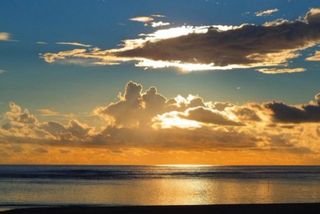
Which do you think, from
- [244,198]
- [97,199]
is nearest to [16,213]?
[97,199]

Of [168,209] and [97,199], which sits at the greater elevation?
[97,199]

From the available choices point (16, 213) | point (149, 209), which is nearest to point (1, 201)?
point (16, 213)

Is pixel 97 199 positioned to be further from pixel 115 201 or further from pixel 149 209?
pixel 149 209

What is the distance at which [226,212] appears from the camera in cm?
4519

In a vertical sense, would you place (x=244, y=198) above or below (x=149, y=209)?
above

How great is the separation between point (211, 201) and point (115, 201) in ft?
34.0

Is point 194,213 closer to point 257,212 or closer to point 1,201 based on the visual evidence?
point 257,212

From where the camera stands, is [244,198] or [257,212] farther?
[244,198]

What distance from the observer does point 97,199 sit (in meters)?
62.5

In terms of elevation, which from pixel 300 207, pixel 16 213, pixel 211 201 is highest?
pixel 211 201

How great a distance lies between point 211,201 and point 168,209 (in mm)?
14977

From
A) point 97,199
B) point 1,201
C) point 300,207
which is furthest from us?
point 97,199

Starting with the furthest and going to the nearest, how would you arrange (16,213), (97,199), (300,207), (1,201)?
(97,199), (1,201), (300,207), (16,213)

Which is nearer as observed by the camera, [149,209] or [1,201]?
[149,209]
